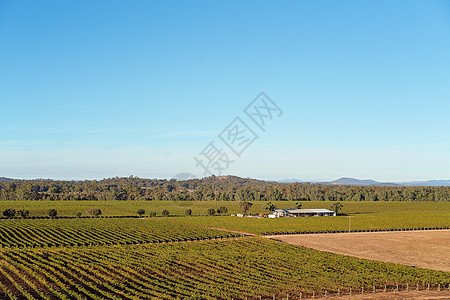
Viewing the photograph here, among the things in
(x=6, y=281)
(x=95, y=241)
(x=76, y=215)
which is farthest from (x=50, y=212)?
(x=6, y=281)

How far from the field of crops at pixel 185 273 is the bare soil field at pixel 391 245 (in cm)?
777

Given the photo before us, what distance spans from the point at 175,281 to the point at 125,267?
9021 millimetres

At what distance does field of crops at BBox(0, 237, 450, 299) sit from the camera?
37.6m

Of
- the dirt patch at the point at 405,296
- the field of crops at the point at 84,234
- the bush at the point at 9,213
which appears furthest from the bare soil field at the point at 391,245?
the bush at the point at 9,213

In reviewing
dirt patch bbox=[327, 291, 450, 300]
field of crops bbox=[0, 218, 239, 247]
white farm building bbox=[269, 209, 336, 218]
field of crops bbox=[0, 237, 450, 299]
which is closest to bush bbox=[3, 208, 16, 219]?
field of crops bbox=[0, 218, 239, 247]

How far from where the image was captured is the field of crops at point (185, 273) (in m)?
37.6

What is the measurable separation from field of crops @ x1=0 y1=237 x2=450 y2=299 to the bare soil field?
306 inches

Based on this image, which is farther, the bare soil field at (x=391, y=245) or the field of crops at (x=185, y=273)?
the bare soil field at (x=391, y=245)

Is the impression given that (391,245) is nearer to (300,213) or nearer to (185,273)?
(185,273)

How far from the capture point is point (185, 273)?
45.3 meters

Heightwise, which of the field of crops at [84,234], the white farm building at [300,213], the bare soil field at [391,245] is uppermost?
the white farm building at [300,213]

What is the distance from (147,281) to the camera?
136 ft

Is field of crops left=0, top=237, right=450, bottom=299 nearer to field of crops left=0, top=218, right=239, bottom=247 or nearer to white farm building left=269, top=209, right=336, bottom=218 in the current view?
field of crops left=0, top=218, right=239, bottom=247

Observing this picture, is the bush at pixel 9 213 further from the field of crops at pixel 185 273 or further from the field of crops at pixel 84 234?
the field of crops at pixel 185 273
